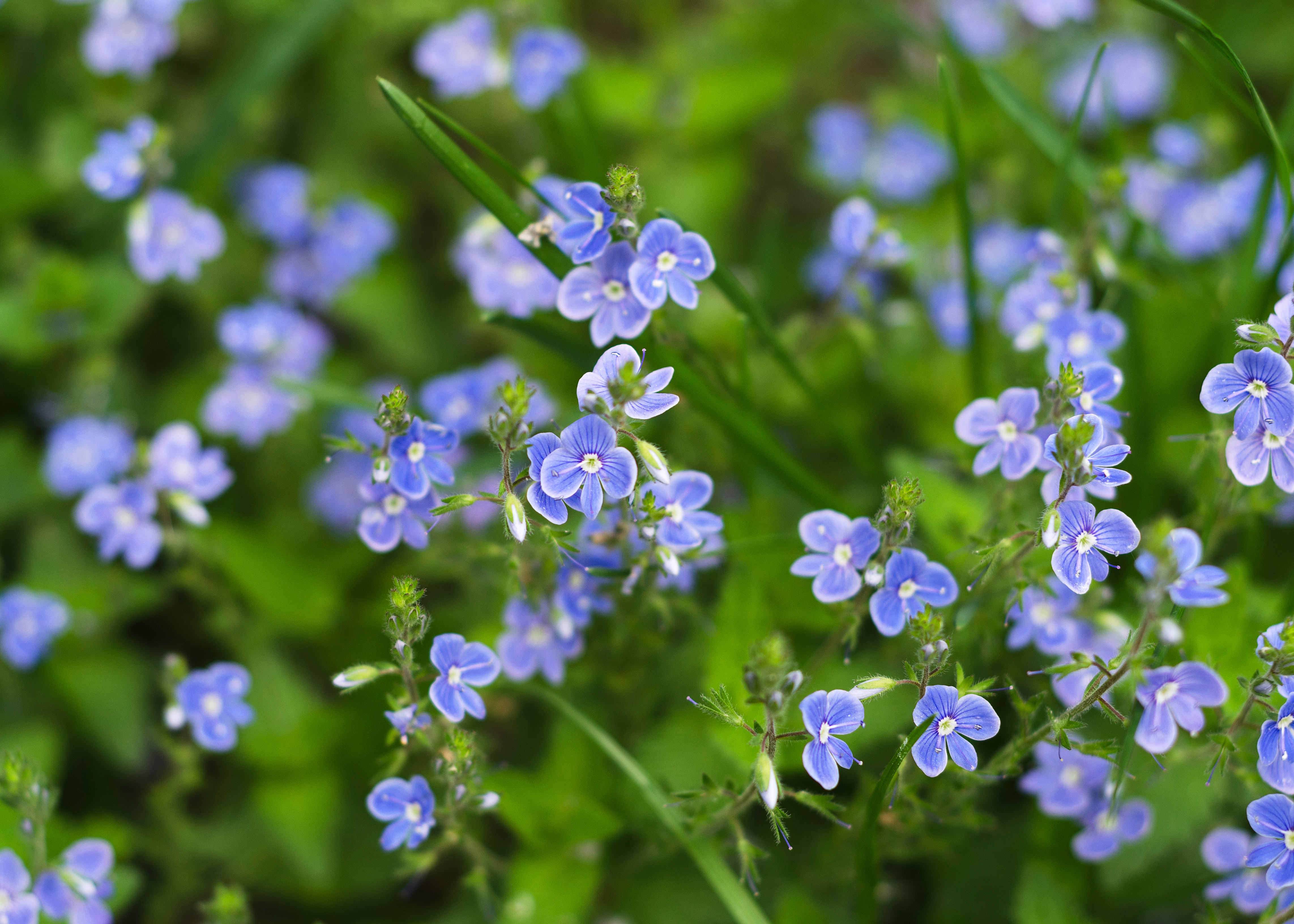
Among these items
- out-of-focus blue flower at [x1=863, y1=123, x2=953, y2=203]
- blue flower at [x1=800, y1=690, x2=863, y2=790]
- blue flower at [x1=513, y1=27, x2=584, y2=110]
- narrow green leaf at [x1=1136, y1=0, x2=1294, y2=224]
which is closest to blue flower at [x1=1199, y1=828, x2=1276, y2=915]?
blue flower at [x1=800, y1=690, x2=863, y2=790]

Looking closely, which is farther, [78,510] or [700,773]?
[78,510]

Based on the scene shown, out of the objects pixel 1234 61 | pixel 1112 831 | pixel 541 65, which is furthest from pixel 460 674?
pixel 541 65

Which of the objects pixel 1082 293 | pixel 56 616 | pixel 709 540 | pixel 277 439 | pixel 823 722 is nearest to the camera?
pixel 823 722

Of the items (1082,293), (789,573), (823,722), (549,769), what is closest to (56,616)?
(549,769)

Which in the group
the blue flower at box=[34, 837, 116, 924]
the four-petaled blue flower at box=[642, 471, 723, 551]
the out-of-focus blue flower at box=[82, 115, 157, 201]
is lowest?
the blue flower at box=[34, 837, 116, 924]

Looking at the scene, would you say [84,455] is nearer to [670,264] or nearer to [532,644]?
[532,644]

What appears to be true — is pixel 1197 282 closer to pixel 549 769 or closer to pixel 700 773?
pixel 700 773

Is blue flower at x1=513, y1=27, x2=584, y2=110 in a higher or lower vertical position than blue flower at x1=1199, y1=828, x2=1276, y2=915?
higher

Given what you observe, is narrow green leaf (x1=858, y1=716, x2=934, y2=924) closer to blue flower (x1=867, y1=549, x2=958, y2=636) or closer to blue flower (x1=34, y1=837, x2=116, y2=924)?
blue flower (x1=867, y1=549, x2=958, y2=636)
